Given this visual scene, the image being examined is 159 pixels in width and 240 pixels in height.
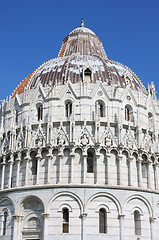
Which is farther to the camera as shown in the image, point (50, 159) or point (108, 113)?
point (108, 113)

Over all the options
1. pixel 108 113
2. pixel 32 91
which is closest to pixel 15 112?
pixel 32 91

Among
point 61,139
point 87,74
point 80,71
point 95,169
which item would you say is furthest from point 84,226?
point 80,71

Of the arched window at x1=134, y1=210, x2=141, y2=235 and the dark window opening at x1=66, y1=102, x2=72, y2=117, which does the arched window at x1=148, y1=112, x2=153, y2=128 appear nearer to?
the dark window opening at x1=66, y1=102, x2=72, y2=117

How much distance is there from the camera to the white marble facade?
1337 inches

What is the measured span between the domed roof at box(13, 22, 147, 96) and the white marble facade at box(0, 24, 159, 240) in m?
1.47

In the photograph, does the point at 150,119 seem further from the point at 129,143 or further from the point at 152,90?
the point at 129,143

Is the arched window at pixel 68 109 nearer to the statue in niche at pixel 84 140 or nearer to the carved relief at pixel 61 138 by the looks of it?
the carved relief at pixel 61 138

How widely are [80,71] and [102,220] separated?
58.8 ft

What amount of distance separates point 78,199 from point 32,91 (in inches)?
571

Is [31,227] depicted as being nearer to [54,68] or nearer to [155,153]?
[155,153]

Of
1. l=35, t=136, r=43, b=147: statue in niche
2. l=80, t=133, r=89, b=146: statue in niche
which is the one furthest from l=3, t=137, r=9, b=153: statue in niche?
l=80, t=133, r=89, b=146: statue in niche

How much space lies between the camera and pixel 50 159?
1419 inches

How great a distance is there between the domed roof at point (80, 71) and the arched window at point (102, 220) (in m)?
15.0

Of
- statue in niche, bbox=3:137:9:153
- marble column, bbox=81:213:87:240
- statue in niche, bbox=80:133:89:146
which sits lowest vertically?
marble column, bbox=81:213:87:240
